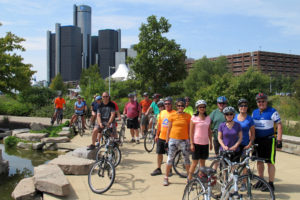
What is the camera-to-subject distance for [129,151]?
988 cm

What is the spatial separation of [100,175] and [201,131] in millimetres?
2174

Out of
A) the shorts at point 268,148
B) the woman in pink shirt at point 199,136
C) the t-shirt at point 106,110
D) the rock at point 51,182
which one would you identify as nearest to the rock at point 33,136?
the t-shirt at point 106,110

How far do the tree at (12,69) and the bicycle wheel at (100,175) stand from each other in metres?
12.1

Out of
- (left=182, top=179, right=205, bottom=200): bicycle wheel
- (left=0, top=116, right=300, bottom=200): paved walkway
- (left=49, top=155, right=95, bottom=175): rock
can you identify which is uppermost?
(left=182, top=179, right=205, bottom=200): bicycle wheel

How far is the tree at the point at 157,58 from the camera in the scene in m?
20.6

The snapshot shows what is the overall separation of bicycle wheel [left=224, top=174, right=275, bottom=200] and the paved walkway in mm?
1406

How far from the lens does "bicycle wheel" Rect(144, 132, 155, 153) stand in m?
9.85

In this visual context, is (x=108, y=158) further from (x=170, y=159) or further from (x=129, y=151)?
(x=129, y=151)

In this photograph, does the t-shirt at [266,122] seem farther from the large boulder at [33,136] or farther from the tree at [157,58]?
the tree at [157,58]

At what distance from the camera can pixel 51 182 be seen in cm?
549

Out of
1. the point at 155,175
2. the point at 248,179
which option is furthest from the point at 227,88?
the point at 248,179

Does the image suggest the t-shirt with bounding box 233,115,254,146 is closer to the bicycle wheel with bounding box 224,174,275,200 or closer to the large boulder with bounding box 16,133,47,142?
the bicycle wheel with bounding box 224,174,275,200

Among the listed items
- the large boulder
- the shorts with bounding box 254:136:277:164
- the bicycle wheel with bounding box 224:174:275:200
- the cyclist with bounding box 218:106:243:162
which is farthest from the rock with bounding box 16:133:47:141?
the bicycle wheel with bounding box 224:174:275:200

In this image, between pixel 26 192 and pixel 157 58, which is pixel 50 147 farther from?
pixel 157 58
